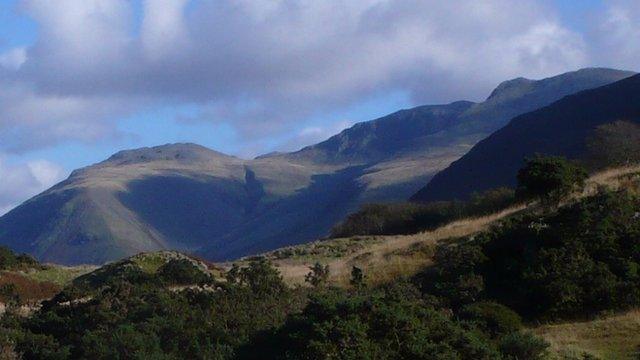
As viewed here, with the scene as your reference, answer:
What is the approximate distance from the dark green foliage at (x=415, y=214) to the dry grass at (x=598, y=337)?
2077cm

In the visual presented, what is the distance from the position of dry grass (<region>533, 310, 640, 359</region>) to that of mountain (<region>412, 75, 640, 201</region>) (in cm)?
7600

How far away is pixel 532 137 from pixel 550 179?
79.8 meters

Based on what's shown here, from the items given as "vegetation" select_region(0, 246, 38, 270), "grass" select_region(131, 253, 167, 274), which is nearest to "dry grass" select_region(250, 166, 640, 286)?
"grass" select_region(131, 253, 167, 274)

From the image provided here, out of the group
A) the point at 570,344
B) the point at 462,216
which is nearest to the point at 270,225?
the point at 462,216

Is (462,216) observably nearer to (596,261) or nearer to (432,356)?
(596,261)

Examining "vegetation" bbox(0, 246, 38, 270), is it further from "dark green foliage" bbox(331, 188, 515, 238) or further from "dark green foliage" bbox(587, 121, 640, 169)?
"dark green foliage" bbox(587, 121, 640, 169)

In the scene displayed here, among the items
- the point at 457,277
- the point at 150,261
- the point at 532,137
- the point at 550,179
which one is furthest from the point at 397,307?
the point at 532,137

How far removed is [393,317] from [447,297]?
5800 millimetres

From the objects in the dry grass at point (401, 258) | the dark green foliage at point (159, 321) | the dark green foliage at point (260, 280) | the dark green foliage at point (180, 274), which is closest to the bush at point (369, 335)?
the dark green foliage at point (159, 321)

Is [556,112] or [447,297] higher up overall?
[556,112]

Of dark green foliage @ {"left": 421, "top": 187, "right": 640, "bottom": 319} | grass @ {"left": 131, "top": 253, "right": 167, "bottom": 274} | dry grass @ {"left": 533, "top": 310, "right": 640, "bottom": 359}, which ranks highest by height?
grass @ {"left": 131, "top": 253, "right": 167, "bottom": 274}

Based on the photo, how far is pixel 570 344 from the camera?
1639 centimetres

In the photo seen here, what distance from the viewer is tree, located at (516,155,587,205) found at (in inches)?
1192

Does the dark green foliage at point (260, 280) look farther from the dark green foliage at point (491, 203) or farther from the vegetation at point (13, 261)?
Result: the vegetation at point (13, 261)
